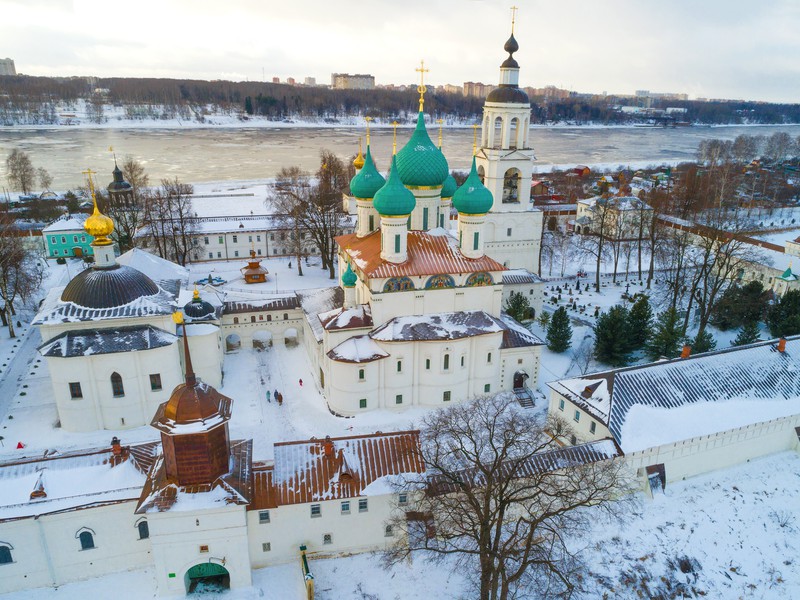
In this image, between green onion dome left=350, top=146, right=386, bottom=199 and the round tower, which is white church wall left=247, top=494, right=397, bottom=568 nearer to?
the round tower

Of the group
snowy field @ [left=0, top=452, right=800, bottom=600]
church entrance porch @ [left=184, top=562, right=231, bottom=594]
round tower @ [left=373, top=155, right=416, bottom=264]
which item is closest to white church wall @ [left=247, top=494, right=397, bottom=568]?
snowy field @ [left=0, top=452, right=800, bottom=600]

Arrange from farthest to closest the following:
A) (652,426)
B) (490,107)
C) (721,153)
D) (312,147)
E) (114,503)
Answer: (312,147) < (721,153) < (490,107) < (652,426) < (114,503)

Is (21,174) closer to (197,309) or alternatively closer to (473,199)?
(197,309)

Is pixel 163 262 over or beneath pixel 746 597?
over

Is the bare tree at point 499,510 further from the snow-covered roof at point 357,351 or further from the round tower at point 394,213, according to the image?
the round tower at point 394,213

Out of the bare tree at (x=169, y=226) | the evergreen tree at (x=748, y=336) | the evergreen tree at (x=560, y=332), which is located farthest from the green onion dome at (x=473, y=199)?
the bare tree at (x=169, y=226)

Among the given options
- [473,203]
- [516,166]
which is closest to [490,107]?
[516,166]

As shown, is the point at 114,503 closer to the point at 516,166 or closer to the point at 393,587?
the point at 393,587
